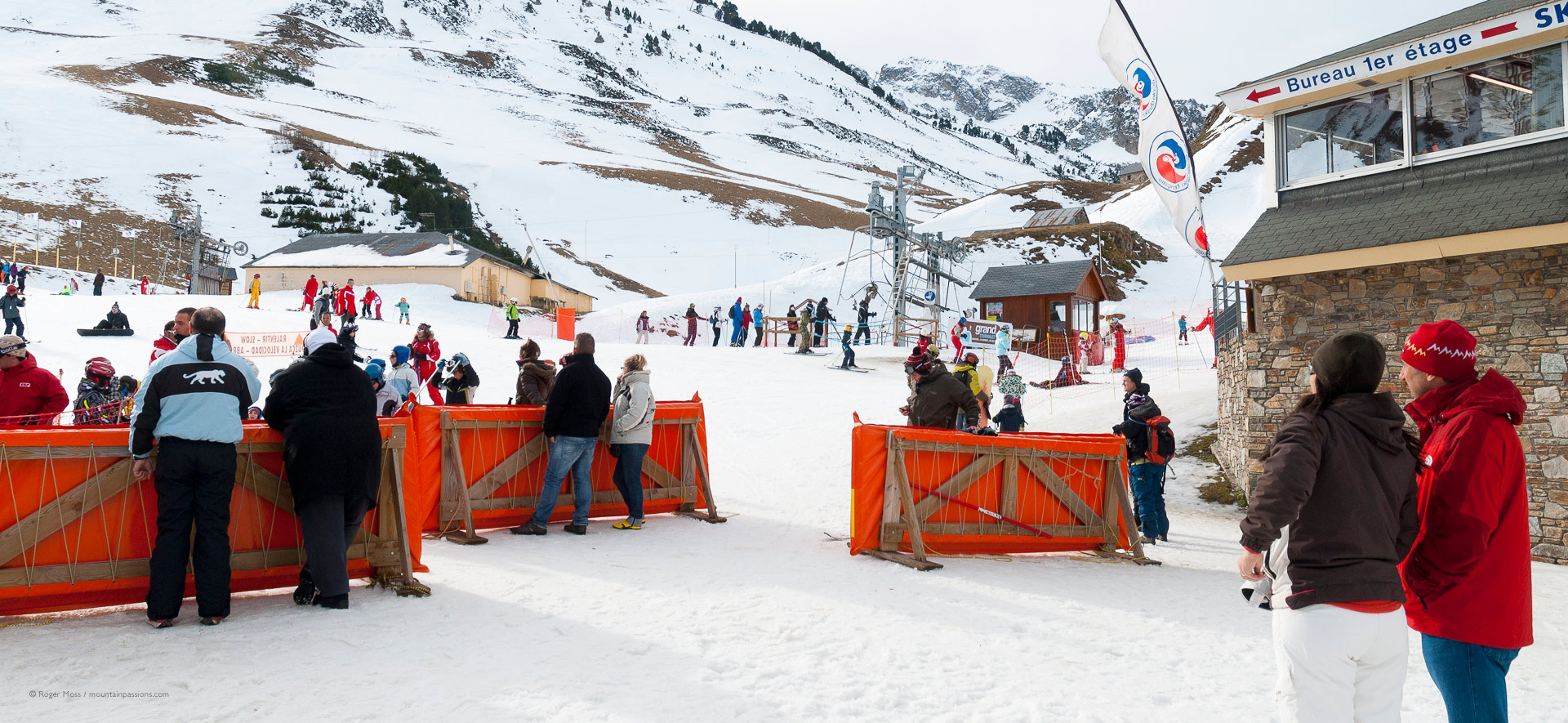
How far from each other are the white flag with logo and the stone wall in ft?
4.73

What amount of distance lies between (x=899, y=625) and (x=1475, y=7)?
1149cm

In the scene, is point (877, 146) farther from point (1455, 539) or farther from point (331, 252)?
point (1455, 539)

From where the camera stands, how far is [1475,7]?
1112 centimetres

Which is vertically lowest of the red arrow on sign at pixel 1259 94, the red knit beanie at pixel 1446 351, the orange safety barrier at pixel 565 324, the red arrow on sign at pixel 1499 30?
the red knit beanie at pixel 1446 351

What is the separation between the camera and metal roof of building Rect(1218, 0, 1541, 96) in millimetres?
10032

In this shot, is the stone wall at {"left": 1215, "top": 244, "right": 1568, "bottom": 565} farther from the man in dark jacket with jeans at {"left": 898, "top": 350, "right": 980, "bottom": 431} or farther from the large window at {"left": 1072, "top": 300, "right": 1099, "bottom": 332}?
the large window at {"left": 1072, "top": 300, "right": 1099, "bottom": 332}

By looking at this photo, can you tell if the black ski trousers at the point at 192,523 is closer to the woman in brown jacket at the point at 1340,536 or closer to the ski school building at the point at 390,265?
the woman in brown jacket at the point at 1340,536

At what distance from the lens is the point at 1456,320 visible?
944cm

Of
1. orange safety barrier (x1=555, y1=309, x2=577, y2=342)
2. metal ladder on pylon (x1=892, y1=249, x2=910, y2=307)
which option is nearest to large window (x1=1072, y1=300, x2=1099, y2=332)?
metal ladder on pylon (x1=892, y1=249, x2=910, y2=307)

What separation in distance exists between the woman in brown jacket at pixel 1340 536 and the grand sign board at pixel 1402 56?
31.8 ft

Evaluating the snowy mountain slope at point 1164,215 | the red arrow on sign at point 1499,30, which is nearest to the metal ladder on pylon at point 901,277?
the snowy mountain slope at point 1164,215

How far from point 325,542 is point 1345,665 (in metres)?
4.90

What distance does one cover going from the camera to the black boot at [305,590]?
203 inches

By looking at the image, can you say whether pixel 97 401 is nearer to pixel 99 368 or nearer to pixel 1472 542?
pixel 99 368
